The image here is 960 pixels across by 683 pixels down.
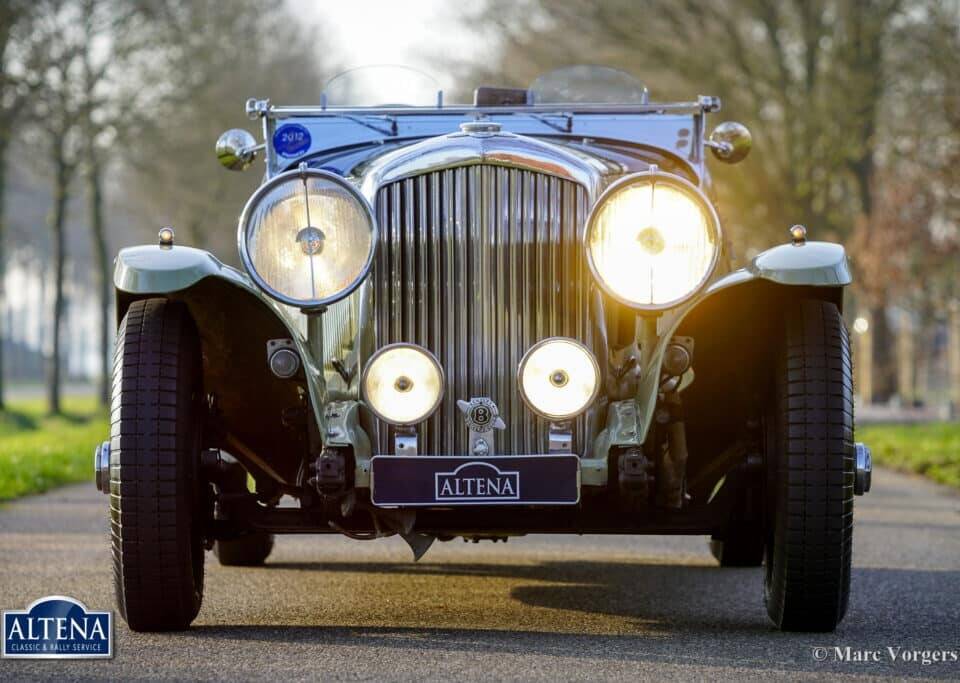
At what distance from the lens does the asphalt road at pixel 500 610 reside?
446 cm

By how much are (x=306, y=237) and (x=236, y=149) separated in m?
1.77

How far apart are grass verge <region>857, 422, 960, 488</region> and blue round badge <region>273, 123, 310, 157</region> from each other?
7.32m

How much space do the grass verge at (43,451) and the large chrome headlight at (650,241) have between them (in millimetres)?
6566

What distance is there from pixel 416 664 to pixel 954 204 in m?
12.6

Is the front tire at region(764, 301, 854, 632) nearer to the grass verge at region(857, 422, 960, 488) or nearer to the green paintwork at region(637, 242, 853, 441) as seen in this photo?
the green paintwork at region(637, 242, 853, 441)

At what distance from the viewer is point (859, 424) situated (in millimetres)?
20875

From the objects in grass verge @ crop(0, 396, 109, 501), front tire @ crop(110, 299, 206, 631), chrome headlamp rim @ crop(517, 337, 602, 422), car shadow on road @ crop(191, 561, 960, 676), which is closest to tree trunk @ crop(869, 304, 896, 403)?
grass verge @ crop(0, 396, 109, 501)

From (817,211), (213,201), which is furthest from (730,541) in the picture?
(213,201)

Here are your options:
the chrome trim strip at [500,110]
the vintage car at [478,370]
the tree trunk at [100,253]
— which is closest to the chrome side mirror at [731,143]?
the chrome trim strip at [500,110]

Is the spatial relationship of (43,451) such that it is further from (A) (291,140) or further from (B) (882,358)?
(B) (882,358)

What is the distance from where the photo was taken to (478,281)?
5250mm

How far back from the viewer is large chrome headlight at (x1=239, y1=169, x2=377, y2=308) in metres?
5.12

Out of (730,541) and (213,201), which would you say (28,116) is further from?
(730,541)

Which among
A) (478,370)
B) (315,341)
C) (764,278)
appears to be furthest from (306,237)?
(764,278)
